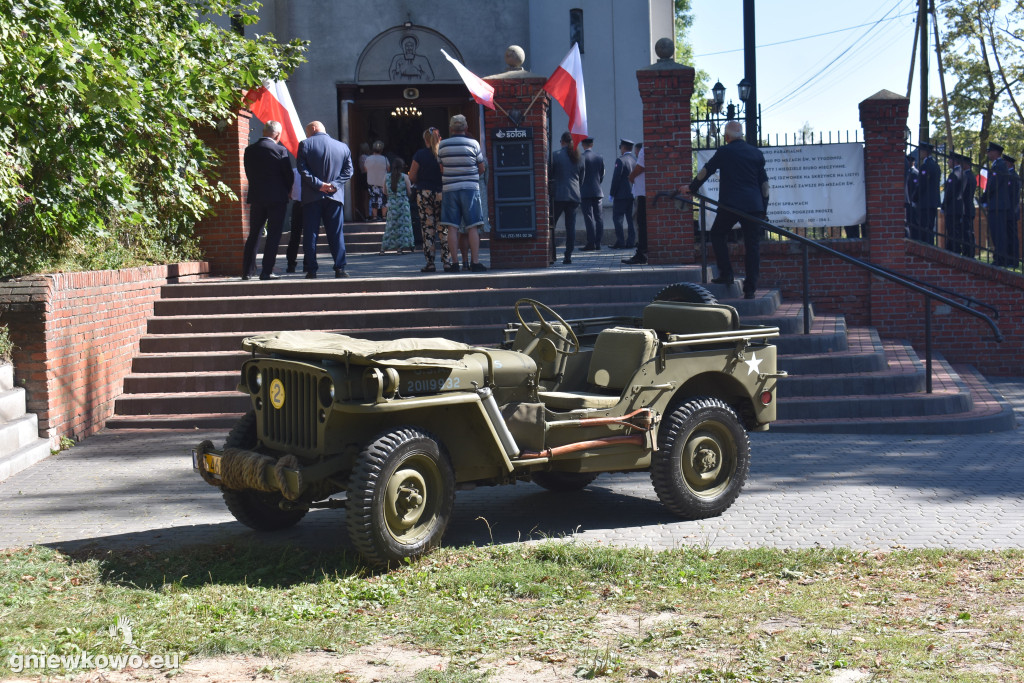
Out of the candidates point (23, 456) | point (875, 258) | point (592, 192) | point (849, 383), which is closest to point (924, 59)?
point (592, 192)

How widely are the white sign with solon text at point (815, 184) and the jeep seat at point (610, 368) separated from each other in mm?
7906

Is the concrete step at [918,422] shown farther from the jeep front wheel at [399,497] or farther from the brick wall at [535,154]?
the brick wall at [535,154]

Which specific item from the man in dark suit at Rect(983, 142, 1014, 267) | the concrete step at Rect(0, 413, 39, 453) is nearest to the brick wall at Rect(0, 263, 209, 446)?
the concrete step at Rect(0, 413, 39, 453)

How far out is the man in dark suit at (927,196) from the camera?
15172 millimetres

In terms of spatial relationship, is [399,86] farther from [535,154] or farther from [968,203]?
[968,203]

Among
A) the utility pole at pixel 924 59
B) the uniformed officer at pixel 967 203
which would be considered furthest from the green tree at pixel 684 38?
the uniformed officer at pixel 967 203

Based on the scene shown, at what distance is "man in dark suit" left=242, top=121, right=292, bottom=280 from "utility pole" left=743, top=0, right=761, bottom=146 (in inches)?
292

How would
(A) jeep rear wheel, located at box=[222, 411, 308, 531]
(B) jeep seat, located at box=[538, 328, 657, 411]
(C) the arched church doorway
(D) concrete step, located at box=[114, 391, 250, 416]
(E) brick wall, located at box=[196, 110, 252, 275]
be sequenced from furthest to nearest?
(C) the arched church doorway < (E) brick wall, located at box=[196, 110, 252, 275] < (D) concrete step, located at box=[114, 391, 250, 416] < (B) jeep seat, located at box=[538, 328, 657, 411] < (A) jeep rear wheel, located at box=[222, 411, 308, 531]

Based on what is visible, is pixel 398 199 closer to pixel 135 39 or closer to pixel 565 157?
pixel 565 157

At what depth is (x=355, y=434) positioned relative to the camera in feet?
19.9

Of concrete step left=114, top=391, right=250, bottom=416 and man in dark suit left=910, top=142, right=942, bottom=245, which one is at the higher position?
man in dark suit left=910, top=142, right=942, bottom=245

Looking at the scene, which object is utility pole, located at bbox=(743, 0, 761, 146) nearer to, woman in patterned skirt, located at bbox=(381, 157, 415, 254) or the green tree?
woman in patterned skirt, located at bbox=(381, 157, 415, 254)

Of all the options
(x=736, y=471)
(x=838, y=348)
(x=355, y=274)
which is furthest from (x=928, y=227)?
(x=736, y=471)

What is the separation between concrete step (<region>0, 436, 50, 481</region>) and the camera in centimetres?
839
